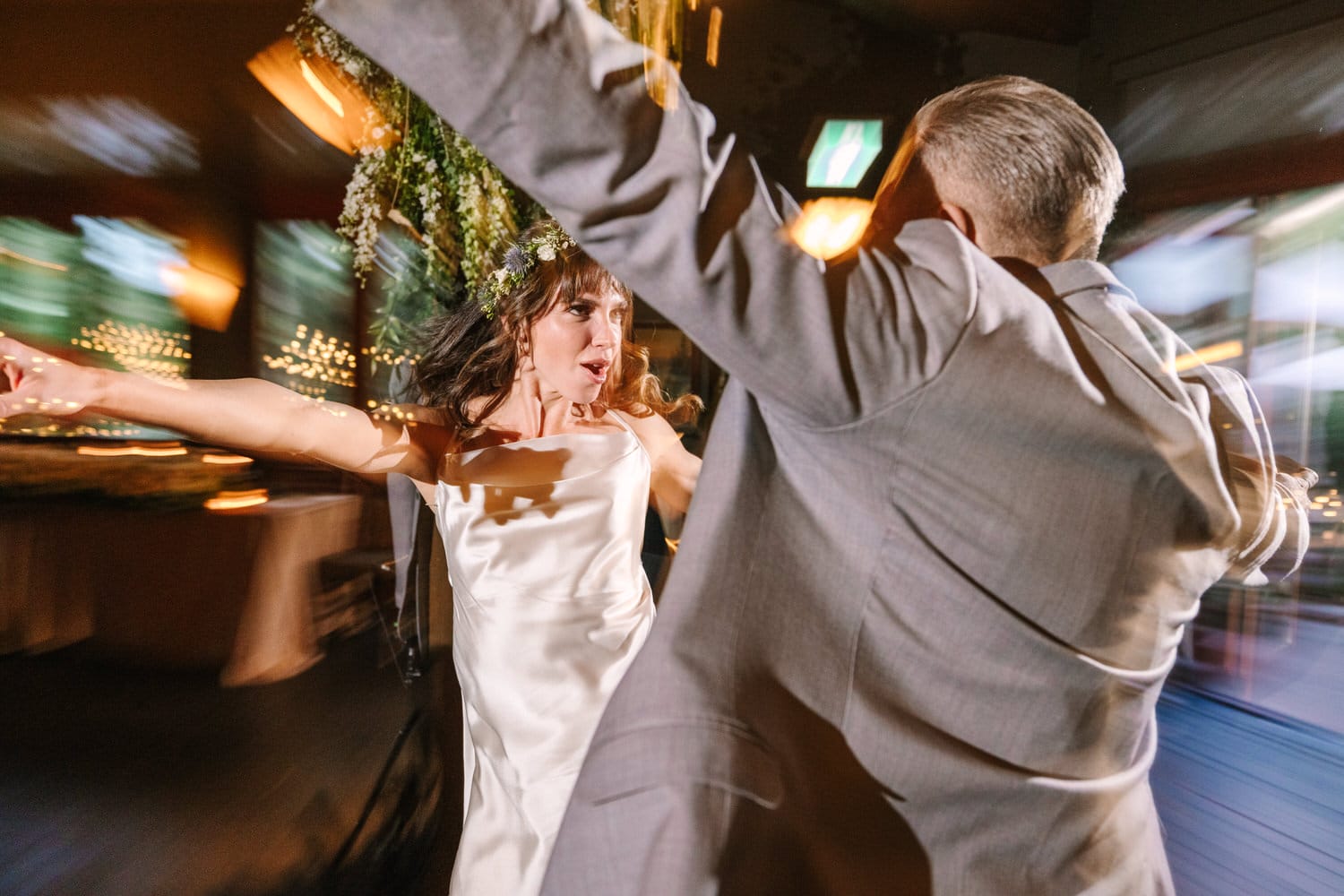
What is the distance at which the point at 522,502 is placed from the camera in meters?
1.72

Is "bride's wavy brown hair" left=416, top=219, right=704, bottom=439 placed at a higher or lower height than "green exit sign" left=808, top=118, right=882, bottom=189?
lower

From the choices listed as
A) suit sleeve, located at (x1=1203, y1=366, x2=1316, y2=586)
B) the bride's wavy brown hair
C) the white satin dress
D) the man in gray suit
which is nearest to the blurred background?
the bride's wavy brown hair

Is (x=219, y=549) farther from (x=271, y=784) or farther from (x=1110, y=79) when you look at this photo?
(x=1110, y=79)

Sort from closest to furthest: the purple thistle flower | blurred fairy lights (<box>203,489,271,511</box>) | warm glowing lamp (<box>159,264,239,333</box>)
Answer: the purple thistle flower
warm glowing lamp (<box>159,264,239,333</box>)
blurred fairy lights (<box>203,489,271,511</box>)

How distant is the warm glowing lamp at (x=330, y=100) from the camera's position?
59.2 inches

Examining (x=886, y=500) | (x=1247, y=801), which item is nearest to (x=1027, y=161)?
(x=886, y=500)

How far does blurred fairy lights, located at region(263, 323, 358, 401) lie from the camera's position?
124 inches

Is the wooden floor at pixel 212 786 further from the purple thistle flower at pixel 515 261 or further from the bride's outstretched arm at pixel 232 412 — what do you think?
the purple thistle flower at pixel 515 261

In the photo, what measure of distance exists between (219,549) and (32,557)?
1.37 m

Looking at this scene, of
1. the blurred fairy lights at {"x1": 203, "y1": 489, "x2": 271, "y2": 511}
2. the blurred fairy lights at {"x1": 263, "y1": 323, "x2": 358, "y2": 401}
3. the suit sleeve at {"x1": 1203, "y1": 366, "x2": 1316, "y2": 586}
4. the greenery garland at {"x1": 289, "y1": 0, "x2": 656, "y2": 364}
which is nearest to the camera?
the suit sleeve at {"x1": 1203, "y1": 366, "x2": 1316, "y2": 586}

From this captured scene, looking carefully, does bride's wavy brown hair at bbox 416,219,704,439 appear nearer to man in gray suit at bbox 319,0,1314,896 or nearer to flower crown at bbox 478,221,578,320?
flower crown at bbox 478,221,578,320

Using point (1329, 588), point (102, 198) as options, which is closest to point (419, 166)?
point (102, 198)

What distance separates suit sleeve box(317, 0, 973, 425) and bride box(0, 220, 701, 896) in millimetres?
1081

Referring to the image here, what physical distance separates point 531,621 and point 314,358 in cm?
263
